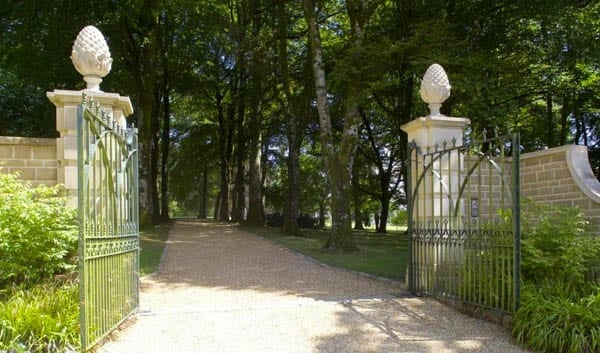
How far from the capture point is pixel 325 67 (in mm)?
17812

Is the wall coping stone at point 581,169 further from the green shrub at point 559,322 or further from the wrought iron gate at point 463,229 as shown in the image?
the green shrub at point 559,322

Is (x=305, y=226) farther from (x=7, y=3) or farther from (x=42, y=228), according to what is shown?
(x=42, y=228)

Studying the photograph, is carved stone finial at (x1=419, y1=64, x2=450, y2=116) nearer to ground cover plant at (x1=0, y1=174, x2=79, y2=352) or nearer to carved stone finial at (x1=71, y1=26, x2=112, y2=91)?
carved stone finial at (x1=71, y1=26, x2=112, y2=91)

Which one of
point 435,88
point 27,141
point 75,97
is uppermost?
point 435,88

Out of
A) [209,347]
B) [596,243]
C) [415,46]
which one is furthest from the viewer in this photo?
[415,46]

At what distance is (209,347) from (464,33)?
43.4ft

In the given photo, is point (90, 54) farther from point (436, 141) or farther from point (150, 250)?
point (150, 250)

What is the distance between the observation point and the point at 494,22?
14.9 m

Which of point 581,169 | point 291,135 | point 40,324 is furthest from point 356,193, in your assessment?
point 40,324

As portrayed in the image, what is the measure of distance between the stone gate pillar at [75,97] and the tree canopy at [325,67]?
6.99 m

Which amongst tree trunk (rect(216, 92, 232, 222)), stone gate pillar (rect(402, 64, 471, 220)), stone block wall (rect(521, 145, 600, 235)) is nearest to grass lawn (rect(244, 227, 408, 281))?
stone gate pillar (rect(402, 64, 471, 220))

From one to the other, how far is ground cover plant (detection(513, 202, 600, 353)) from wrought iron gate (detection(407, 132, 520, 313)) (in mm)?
305

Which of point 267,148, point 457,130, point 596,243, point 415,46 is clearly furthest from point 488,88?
point 267,148

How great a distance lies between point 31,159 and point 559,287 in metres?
6.72
